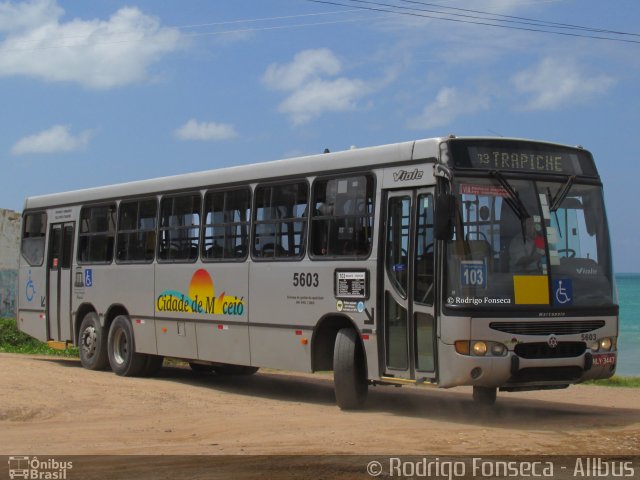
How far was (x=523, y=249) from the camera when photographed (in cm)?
1170

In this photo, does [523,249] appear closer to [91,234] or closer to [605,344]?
[605,344]

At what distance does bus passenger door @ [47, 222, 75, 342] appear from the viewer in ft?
64.4

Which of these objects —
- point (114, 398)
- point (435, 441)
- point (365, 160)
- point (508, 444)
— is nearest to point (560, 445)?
point (508, 444)

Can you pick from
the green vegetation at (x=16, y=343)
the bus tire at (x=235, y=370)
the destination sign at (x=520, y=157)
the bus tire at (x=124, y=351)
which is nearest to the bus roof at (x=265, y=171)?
the destination sign at (x=520, y=157)

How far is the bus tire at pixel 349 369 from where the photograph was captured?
1288 centimetres

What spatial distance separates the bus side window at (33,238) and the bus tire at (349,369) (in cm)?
A: 947

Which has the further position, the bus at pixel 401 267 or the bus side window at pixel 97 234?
the bus side window at pixel 97 234

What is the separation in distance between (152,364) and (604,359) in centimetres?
866

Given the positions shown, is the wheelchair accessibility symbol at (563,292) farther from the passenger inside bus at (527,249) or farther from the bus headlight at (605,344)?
the bus headlight at (605,344)

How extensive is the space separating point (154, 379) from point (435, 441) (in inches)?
329

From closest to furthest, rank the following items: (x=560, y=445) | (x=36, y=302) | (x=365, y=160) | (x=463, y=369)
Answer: (x=560, y=445) < (x=463, y=369) < (x=365, y=160) < (x=36, y=302)

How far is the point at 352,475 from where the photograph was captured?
8.42 meters

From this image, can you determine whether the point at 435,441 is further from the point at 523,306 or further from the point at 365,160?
the point at 365,160

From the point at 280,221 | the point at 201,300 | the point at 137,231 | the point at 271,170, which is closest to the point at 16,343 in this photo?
the point at 137,231
